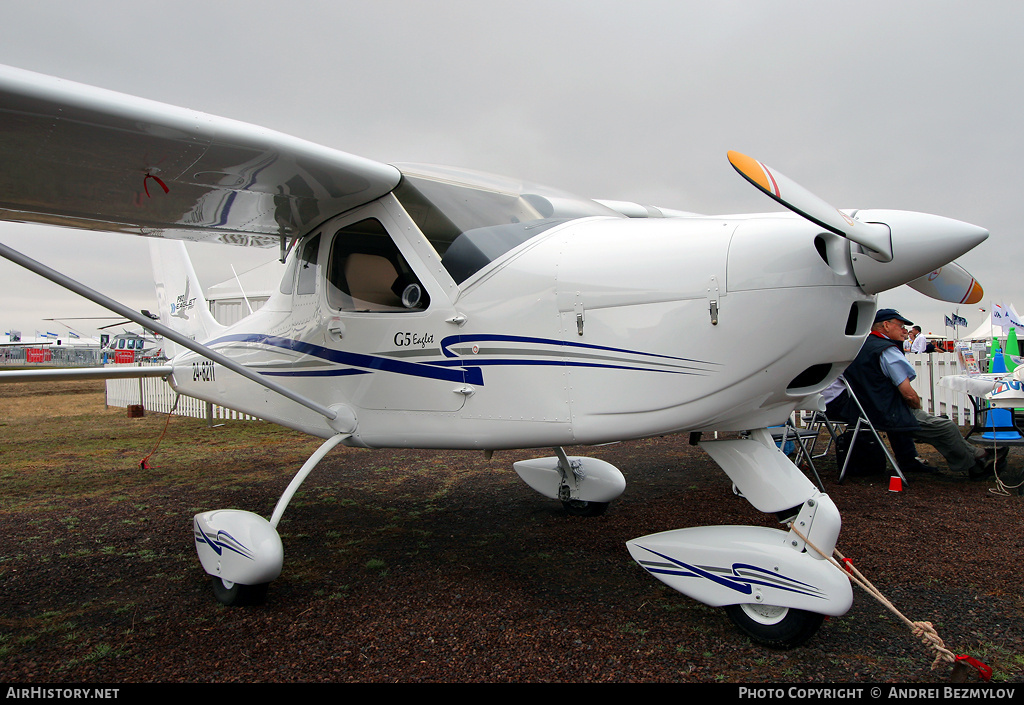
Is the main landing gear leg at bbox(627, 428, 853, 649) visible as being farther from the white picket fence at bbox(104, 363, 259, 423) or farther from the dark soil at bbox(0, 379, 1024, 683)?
the white picket fence at bbox(104, 363, 259, 423)

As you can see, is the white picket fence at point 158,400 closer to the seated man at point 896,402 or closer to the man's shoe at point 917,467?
the seated man at point 896,402

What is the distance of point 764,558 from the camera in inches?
101

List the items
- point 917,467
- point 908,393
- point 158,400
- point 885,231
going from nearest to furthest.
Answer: point 885,231, point 908,393, point 917,467, point 158,400

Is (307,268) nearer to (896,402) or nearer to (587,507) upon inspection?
(587,507)

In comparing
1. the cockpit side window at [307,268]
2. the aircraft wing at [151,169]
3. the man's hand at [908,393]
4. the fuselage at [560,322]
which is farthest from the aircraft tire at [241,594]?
the man's hand at [908,393]

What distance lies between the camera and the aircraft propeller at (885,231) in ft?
7.04

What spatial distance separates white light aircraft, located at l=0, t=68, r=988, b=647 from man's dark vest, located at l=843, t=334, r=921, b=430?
3077 millimetres

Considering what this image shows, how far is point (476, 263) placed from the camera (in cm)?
318

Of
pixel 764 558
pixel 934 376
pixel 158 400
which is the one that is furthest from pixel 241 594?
pixel 158 400

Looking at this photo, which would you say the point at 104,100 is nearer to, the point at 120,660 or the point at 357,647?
the point at 120,660

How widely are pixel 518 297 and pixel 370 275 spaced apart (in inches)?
47.8

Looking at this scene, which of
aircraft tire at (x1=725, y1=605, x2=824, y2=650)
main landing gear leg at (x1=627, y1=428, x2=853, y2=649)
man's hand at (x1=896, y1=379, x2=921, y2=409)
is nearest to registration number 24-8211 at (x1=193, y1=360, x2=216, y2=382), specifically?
main landing gear leg at (x1=627, y1=428, x2=853, y2=649)

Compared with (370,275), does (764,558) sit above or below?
below
